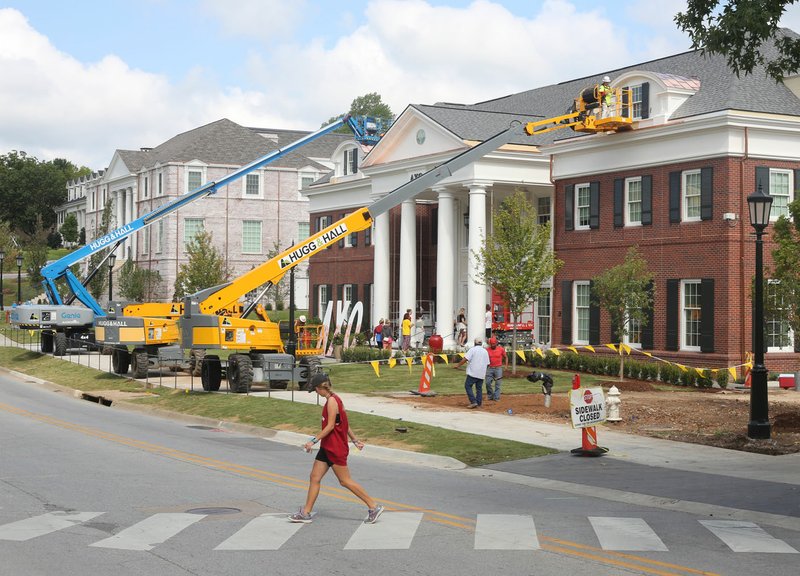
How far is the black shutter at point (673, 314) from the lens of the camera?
123ft

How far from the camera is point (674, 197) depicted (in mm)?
37844

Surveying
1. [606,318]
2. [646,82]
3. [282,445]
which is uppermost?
[646,82]

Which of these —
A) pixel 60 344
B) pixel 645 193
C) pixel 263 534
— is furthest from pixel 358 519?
Result: pixel 60 344

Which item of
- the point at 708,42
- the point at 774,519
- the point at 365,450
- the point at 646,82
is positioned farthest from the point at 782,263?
the point at 646,82

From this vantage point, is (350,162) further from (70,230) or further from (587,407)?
(70,230)

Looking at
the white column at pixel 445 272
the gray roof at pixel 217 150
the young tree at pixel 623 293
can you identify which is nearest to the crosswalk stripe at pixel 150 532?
the young tree at pixel 623 293

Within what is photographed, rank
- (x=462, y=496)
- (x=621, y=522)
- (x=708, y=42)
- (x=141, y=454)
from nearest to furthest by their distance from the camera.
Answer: (x=621, y=522), (x=462, y=496), (x=708, y=42), (x=141, y=454)

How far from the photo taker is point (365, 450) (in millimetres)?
20906

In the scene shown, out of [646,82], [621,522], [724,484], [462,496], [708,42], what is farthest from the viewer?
[646,82]

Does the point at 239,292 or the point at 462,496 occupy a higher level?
the point at 239,292

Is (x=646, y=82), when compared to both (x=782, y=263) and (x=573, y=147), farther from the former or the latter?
(x=782, y=263)

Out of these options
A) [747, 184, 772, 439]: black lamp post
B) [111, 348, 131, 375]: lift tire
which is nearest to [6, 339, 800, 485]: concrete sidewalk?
[747, 184, 772, 439]: black lamp post

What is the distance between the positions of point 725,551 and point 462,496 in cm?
453

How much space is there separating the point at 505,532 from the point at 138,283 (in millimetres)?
68520
